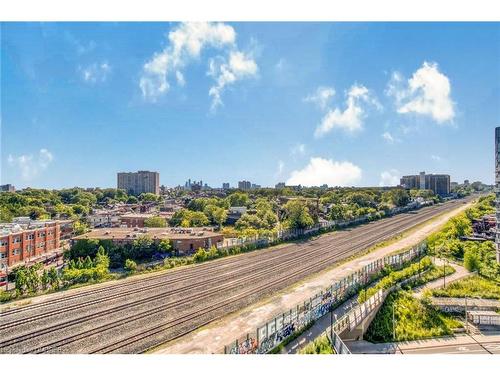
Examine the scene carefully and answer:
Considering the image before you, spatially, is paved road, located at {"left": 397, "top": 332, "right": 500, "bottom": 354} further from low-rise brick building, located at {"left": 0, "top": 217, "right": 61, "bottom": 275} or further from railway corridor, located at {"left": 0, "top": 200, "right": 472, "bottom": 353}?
low-rise brick building, located at {"left": 0, "top": 217, "right": 61, "bottom": 275}

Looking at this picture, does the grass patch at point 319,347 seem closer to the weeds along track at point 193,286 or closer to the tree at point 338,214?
the weeds along track at point 193,286

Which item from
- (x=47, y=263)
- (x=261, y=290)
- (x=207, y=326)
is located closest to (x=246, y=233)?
(x=261, y=290)

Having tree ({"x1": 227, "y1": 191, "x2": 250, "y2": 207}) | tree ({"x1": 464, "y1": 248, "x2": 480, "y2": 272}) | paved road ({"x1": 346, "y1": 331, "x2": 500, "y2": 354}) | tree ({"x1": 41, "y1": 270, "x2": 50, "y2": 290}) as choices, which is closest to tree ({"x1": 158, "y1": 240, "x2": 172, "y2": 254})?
tree ({"x1": 41, "y1": 270, "x2": 50, "y2": 290})

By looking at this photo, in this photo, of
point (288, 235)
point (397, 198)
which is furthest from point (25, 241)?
point (397, 198)

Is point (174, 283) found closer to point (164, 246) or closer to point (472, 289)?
point (164, 246)

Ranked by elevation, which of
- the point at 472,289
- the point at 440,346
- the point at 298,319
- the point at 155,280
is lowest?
the point at 440,346

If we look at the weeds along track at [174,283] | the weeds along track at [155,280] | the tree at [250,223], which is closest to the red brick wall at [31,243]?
the weeds along track at [155,280]

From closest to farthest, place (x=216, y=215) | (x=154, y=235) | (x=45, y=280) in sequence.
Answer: (x=45, y=280), (x=154, y=235), (x=216, y=215)
